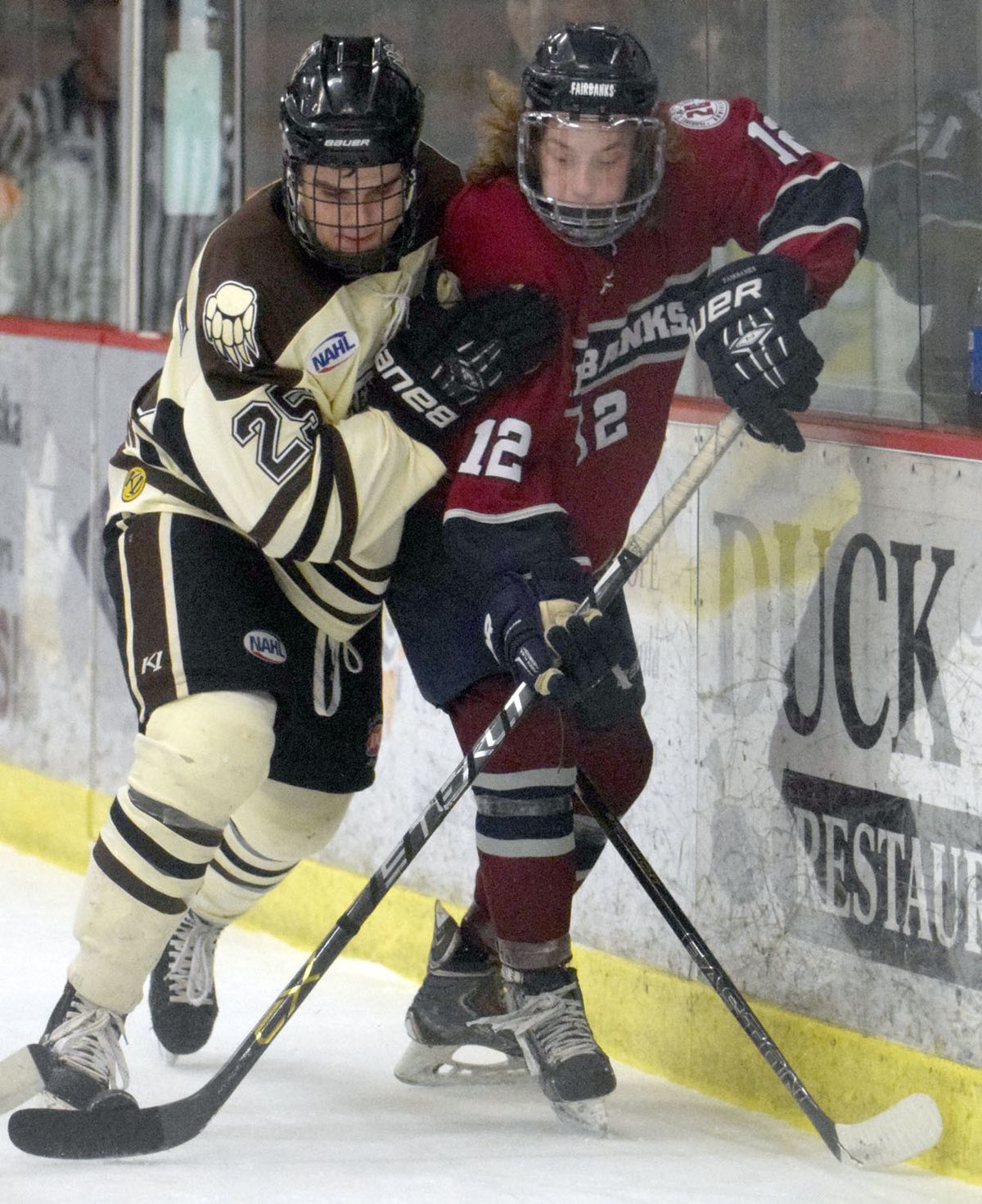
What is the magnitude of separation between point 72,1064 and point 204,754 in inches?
15.9

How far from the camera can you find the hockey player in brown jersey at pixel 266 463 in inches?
94.1

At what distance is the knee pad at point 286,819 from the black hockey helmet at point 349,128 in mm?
734

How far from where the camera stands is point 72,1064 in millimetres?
2473

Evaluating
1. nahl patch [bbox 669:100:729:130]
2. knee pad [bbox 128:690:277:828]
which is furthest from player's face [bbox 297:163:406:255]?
knee pad [bbox 128:690:277:828]

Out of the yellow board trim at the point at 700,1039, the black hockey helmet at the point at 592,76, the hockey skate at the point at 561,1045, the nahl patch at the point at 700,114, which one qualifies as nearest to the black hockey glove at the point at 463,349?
the black hockey helmet at the point at 592,76

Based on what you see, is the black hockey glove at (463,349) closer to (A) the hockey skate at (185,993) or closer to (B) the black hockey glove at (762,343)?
(B) the black hockey glove at (762,343)

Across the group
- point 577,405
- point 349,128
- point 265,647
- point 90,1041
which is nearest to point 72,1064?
point 90,1041

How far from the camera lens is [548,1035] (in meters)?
2.60

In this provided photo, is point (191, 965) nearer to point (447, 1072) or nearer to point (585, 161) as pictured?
point (447, 1072)

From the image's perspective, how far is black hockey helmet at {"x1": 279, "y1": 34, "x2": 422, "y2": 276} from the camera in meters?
2.36

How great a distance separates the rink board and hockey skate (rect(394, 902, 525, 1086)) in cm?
27

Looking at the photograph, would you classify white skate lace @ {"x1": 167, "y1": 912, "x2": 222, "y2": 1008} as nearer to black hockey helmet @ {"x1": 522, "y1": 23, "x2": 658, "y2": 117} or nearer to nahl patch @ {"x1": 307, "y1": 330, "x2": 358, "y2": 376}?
nahl patch @ {"x1": 307, "y1": 330, "x2": 358, "y2": 376}

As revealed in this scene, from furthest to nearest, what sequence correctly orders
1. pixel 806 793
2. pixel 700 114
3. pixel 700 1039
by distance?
pixel 700 1039 < pixel 806 793 < pixel 700 114

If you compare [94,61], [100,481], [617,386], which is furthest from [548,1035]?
[94,61]
